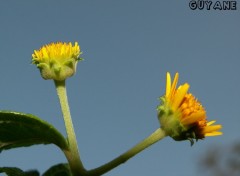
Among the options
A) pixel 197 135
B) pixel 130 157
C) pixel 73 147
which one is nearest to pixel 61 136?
pixel 73 147

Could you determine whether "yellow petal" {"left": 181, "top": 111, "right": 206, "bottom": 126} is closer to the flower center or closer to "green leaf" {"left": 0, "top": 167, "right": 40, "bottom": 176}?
the flower center

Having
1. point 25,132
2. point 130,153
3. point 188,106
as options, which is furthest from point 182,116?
point 25,132

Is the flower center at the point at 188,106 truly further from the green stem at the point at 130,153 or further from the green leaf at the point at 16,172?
the green leaf at the point at 16,172

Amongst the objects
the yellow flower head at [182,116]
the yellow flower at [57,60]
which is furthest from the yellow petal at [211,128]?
the yellow flower at [57,60]

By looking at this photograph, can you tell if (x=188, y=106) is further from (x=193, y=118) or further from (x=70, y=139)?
(x=70, y=139)

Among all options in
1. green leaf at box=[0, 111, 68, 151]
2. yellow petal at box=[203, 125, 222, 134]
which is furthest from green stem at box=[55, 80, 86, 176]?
yellow petal at box=[203, 125, 222, 134]

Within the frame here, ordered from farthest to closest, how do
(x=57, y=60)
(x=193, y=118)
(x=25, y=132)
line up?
(x=57, y=60) < (x=193, y=118) < (x=25, y=132)

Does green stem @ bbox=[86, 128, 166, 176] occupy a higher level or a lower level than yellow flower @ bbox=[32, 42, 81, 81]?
lower
